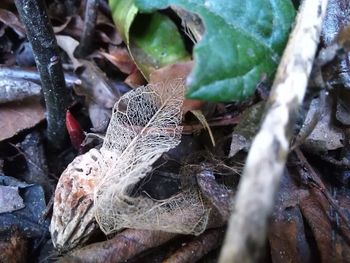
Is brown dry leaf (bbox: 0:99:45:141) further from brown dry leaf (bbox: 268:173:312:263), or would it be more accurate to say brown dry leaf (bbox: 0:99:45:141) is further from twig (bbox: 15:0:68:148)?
brown dry leaf (bbox: 268:173:312:263)

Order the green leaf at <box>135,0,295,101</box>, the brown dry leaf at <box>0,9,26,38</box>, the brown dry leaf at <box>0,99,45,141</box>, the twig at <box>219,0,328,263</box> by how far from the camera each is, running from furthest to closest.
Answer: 1. the brown dry leaf at <box>0,9,26,38</box>
2. the brown dry leaf at <box>0,99,45,141</box>
3. the green leaf at <box>135,0,295,101</box>
4. the twig at <box>219,0,328,263</box>

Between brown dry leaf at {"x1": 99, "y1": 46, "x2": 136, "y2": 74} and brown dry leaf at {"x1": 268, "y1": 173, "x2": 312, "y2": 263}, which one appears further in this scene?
brown dry leaf at {"x1": 99, "y1": 46, "x2": 136, "y2": 74}

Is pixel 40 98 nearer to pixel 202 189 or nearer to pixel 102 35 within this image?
pixel 102 35

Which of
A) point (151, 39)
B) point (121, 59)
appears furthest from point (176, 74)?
point (121, 59)

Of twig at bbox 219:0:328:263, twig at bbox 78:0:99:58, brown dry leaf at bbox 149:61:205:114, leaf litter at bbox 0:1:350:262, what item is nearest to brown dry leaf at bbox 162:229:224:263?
leaf litter at bbox 0:1:350:262

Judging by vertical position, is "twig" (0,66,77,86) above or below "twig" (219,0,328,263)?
below

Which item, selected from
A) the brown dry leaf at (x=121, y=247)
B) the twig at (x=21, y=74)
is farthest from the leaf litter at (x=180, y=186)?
the twig at (x=21, y=74)
